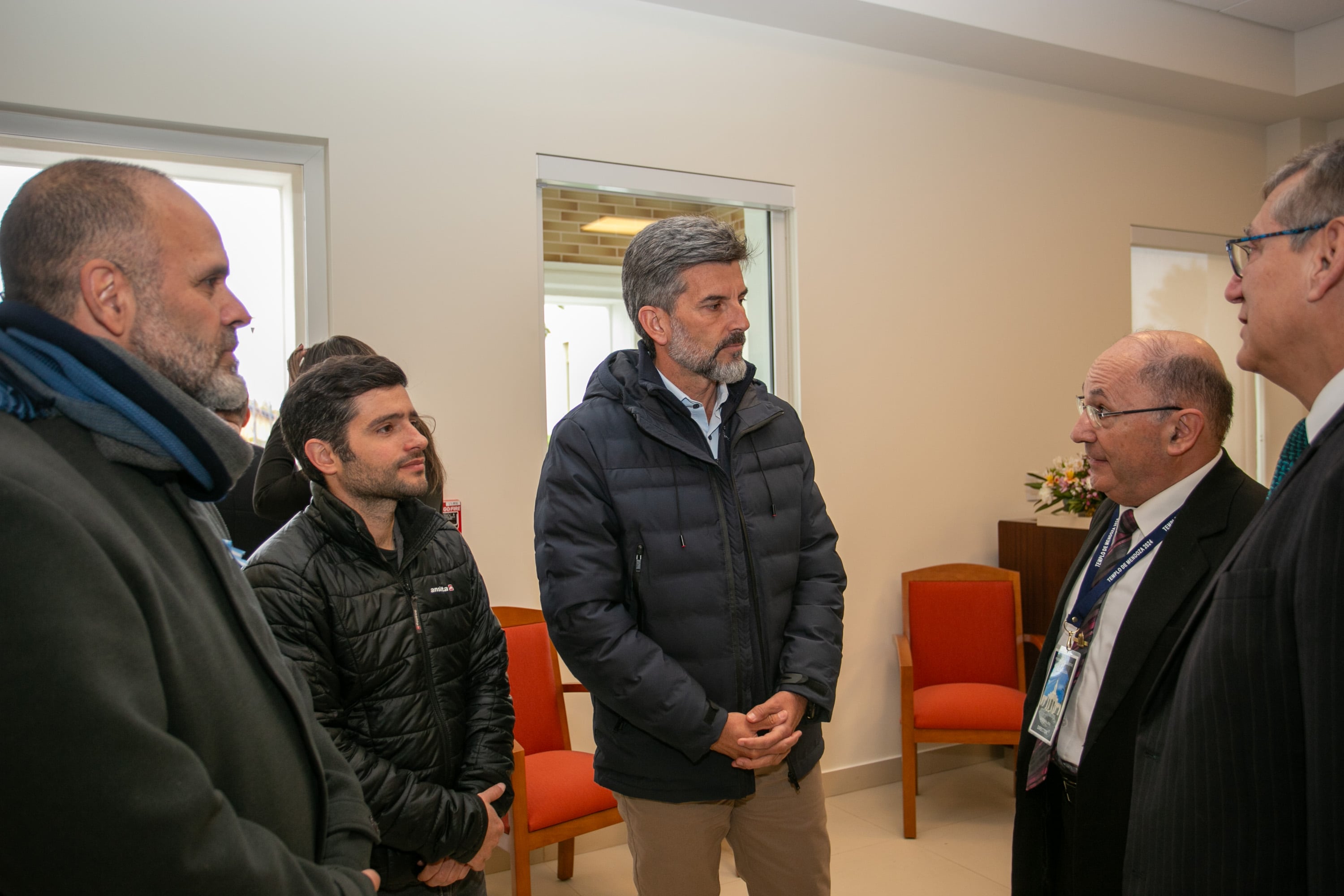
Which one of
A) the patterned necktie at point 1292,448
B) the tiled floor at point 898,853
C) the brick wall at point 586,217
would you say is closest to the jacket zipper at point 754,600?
the patterned necktie at point 1292,448

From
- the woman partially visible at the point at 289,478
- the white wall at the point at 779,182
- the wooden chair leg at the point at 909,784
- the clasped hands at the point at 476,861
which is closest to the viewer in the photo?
the clasped hands at the point at 476,861

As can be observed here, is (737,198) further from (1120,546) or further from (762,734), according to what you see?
(762,734)

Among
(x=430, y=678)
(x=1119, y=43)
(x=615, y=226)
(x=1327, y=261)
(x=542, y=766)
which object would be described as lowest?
(x=542, y=766)

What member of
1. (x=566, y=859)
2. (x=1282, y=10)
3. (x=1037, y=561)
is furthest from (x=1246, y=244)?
(x=1282, y=10)

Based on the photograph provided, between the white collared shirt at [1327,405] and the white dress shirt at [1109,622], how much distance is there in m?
0.66

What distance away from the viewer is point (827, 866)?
6.63ft

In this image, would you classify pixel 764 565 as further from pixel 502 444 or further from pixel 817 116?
pixel 817 116

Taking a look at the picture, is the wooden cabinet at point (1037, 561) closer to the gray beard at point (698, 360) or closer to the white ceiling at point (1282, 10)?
the gray beard at point (698, 360)

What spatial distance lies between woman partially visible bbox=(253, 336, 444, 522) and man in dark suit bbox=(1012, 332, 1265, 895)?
5.21 ft

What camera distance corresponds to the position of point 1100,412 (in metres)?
1.92

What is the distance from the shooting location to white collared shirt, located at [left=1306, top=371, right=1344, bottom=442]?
3.51ft

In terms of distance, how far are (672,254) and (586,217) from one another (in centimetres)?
177

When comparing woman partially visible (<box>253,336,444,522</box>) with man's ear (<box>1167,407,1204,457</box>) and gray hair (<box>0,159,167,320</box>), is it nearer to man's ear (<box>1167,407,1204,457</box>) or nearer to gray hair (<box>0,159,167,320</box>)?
gray hair (<box>0,159,167,320</box>)

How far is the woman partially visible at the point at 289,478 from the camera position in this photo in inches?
95.1
